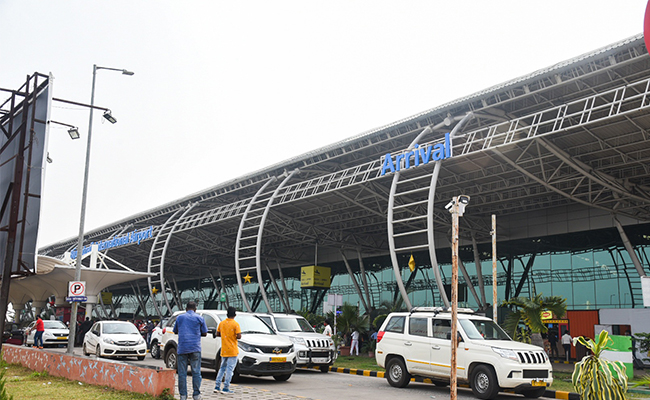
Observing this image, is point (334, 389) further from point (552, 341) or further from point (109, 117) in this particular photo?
point (552, 341)

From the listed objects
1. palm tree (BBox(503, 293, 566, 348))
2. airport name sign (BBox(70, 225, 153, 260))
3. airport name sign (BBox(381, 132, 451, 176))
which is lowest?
palm tree (BBox(503, 293, 566, 348))

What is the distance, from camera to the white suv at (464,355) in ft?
41.8

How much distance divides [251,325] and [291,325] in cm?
400

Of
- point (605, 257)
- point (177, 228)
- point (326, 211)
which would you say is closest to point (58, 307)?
point (177, 228)

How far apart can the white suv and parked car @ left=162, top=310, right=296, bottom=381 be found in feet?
8.74

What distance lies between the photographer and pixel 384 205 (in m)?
34.6

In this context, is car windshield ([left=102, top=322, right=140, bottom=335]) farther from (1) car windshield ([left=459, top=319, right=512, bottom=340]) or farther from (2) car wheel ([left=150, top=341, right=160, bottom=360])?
(1) car windshield ([left=459, top=319, right=512, bottom=340])

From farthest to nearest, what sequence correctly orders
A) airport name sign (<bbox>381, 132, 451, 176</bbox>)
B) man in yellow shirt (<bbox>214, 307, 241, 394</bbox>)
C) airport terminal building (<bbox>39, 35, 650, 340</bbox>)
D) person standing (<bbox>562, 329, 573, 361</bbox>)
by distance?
1. person standing (<bbox>562, 329, 573, 361</bbox>)
2. airport name sign (<bbox>381, 132, 451, 176</bbox>)
3. airport terminal building (<bbox>39, 35, 650, 340</bbox>)
4. man in yellow shirt (<bbox>214, 307, 241, 394</bbox>)

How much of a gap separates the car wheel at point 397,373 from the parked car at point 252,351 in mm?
2497

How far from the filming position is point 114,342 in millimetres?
21438

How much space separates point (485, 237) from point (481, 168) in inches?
446

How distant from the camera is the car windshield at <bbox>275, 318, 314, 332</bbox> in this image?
762 inches

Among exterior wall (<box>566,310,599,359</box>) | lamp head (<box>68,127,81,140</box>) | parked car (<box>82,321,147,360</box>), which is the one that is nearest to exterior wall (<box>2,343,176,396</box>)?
parked car (<box>82,321,147,360</box>)

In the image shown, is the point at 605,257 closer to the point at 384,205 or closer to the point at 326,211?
the point at 384,205
